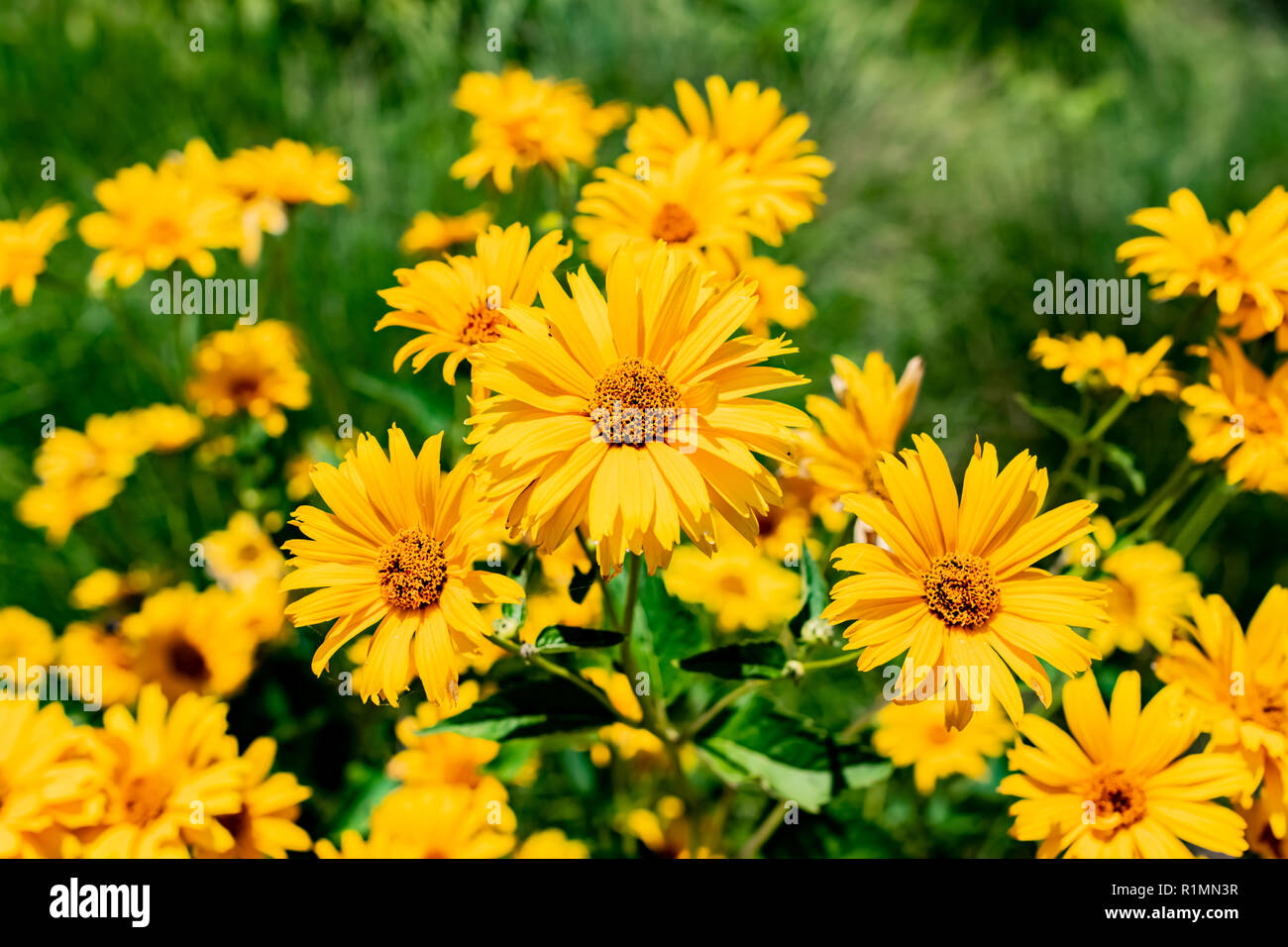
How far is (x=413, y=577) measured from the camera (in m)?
1.26

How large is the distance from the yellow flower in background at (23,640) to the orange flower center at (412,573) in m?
1.65

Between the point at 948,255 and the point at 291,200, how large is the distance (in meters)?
3.37

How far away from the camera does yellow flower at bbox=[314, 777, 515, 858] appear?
1.57m

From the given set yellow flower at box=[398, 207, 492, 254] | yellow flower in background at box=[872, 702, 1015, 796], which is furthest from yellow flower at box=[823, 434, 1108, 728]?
yellow flower at box=[398, 207, 492, 254]

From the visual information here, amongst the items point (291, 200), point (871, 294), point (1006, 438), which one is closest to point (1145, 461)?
point (1006, 438)

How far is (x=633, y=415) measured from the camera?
1.23m

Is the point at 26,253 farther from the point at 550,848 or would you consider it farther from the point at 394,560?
the point at 550,848

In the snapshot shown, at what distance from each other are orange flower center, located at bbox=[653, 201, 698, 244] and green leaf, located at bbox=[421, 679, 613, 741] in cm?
81

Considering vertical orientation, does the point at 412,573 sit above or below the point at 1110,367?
below

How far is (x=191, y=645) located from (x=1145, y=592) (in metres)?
2.17

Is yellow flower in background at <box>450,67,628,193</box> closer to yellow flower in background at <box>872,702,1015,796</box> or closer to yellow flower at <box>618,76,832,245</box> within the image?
yellow flower at <box>618,76,832,245</box>

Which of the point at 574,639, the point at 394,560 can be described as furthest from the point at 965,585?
the point at 394,560
